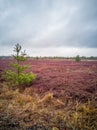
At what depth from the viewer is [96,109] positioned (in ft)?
23.7

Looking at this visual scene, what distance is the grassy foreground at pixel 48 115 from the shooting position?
20.4ft

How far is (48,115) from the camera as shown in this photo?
285 inches

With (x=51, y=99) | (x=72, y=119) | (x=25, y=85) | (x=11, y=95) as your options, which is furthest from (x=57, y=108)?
(x=25, y=85)

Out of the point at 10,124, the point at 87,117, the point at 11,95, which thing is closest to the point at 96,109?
the point at 87,117

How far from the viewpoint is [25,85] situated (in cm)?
1287

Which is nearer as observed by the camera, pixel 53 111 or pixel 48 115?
pixel 48 115

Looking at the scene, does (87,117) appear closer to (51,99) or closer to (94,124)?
(94,124)

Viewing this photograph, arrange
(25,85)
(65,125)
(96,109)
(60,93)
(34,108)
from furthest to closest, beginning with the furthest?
(25,85) < (60,93) < (34,108) < (96,109) < (65,125)

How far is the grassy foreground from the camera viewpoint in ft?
20.4

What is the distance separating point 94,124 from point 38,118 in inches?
94.8

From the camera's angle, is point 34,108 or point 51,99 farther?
point 51,99

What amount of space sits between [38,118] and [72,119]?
4.97 ft

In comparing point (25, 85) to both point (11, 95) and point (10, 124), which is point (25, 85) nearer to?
point (11, 95)

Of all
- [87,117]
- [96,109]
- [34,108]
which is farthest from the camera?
[34,108]
